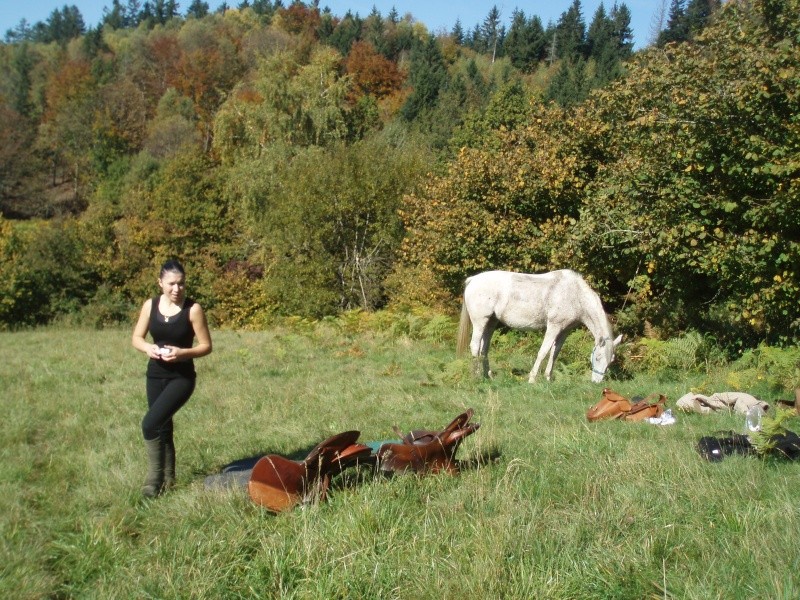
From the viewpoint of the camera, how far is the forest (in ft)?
42.3

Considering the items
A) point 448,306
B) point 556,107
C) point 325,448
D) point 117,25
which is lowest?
point 448,306

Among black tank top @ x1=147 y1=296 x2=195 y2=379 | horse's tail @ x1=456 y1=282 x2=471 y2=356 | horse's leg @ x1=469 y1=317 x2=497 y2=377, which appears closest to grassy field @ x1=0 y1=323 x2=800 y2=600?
black tank top @ x1=147 y1=296 x2=195 y2=379

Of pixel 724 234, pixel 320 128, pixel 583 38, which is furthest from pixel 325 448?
pixel 583 38

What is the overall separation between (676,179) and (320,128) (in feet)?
99.8

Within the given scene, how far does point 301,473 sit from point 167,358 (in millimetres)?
1469

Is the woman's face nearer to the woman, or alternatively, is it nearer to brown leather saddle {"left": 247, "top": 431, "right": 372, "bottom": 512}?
the woman

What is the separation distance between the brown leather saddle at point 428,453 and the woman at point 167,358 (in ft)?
5.41

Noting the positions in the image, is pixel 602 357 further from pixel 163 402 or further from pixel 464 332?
pixel 163 402

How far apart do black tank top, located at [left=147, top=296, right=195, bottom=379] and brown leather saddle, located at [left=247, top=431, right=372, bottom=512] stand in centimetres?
129

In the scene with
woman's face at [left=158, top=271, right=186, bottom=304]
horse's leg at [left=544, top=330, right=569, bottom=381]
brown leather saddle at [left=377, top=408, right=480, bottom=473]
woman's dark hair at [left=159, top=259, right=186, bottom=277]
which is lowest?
horse's leg at [left=544, top=330, right=569, bottom=381]

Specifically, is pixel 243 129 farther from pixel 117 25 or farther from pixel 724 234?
pixel 117 25

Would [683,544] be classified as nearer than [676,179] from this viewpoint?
Yes

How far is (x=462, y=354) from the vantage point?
1352 cm

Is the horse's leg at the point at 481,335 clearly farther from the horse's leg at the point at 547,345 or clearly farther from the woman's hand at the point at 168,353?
the woman's hand at the point at 168,353
